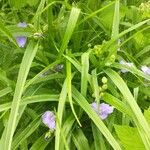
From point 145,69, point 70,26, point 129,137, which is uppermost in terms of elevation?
point 70,26

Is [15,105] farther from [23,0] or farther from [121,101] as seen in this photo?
[23,0]

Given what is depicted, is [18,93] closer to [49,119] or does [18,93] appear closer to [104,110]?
[49,119]

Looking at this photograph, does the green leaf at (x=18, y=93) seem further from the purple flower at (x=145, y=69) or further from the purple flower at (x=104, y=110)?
the purple flower at (x=145, y=69)

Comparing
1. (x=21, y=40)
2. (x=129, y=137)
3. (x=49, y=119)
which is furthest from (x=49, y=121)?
(x=21, y=40)

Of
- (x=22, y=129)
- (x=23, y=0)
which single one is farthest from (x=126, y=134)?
(x=23, y=0)

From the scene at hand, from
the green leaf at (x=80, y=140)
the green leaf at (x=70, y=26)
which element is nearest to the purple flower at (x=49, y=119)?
the green leaf at (x=80, y=140)
